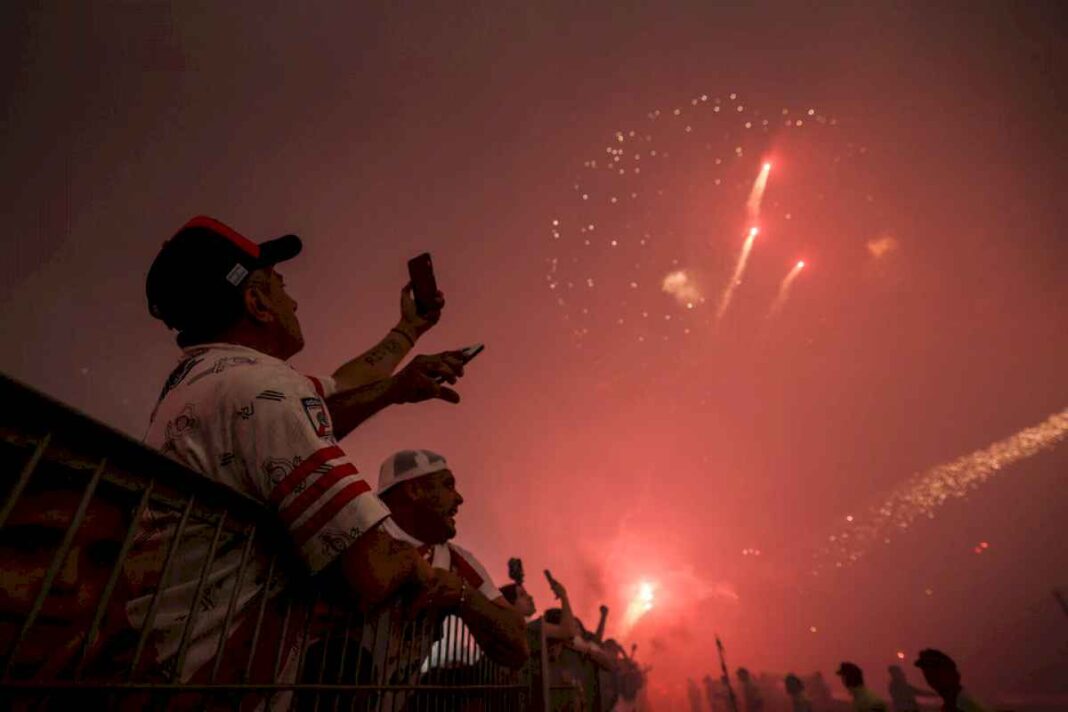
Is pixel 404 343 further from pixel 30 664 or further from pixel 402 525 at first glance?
pixel 30 664

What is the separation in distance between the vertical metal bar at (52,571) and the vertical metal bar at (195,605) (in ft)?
1.02

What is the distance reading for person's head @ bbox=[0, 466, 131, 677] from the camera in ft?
3.23

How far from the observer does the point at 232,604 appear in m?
1.28

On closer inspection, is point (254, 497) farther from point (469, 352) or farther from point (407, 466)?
point (407, 466)

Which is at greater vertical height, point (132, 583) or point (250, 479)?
point (250, 479)

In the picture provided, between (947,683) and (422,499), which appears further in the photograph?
(947,683)

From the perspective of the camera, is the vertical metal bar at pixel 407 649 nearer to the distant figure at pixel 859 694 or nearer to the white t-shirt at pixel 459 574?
the white t-shirt at pixel 459 574

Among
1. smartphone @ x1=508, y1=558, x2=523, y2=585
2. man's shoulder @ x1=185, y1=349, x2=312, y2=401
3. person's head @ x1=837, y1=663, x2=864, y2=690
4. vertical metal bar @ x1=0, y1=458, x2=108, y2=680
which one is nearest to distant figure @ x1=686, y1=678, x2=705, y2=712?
person's head @ x1=837, y1=663, x2=864, y2=690

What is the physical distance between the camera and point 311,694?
7.03 ft

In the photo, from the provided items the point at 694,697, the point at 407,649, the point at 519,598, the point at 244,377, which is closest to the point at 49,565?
the point at 244,377

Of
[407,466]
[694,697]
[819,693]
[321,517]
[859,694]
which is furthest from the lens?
[694,697]

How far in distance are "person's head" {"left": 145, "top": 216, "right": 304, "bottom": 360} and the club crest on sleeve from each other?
2.30 ft

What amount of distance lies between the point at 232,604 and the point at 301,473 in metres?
0.39

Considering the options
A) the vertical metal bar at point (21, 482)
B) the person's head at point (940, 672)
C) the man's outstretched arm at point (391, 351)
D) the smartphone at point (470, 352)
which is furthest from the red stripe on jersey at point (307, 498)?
the person's head at point (940, 672)
